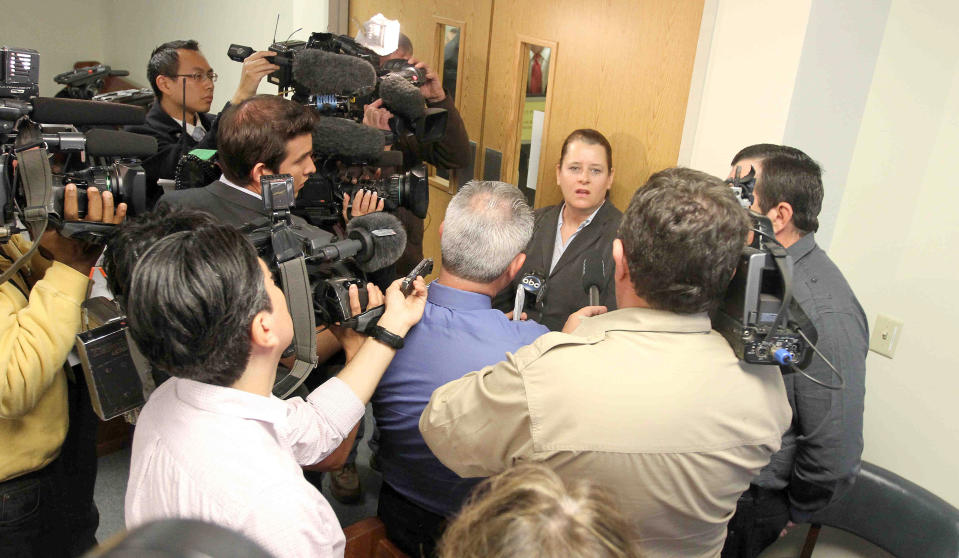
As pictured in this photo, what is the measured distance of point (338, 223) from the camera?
6.91 ft

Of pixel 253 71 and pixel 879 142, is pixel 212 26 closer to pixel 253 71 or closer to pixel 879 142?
pixel 253 71

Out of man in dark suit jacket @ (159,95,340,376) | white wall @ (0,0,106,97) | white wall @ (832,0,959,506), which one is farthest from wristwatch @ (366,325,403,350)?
white wall @ (0,0,106,97)

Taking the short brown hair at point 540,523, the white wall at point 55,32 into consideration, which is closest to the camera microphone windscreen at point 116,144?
the short brown hair at point 540,523

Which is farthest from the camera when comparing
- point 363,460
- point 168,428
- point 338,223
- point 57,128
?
point 363,460

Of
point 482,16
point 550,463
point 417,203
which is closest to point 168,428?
point 550,463

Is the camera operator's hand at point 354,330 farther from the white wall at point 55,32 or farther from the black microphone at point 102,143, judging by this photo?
the white wall at point 55,32

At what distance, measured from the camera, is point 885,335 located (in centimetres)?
193

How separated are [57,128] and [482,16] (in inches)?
73.2

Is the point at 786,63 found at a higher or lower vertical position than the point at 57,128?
higher

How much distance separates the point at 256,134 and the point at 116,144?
1.05ft

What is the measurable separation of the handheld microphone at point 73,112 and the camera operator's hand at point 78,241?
0.20 meters

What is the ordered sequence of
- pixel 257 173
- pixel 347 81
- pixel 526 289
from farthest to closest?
1. pixel 347 81
2. pixel 257 173
3. pixel 526 289

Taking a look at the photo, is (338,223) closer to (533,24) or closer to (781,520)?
(533,24)

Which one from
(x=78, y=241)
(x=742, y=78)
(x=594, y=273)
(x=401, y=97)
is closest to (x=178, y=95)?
(x=401, y=97)
